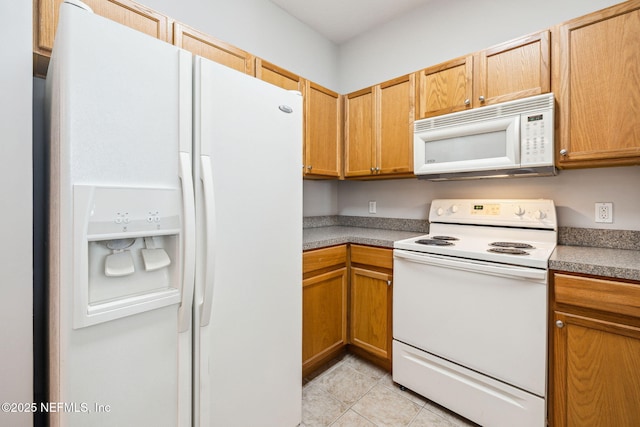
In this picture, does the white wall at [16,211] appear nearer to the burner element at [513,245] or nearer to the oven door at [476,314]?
the oven door at [476,314]

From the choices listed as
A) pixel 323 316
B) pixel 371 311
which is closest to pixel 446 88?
pixel 371 311

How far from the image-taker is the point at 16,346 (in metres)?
0.94

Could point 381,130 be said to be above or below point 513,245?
above

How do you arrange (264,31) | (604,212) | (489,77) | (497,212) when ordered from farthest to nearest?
1. (264,31)
2. (497,212)
3. (489,77)
4. (604,212)

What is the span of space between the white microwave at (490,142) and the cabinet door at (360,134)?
437 millimetres

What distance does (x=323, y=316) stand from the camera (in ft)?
6.43

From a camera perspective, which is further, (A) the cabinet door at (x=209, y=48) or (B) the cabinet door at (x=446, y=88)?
(B) the cabinet door at (x=446, y=88)

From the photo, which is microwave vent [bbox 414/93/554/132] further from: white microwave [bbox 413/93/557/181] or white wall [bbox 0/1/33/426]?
white wall [bbox 0/1/33/426]

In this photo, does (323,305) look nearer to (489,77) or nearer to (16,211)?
(16,211)

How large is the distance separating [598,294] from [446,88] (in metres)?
1.43

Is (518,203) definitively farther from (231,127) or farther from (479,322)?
(231,127)

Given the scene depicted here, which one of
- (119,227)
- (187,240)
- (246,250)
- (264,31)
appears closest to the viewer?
(119,227)

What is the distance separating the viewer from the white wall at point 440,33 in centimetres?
181

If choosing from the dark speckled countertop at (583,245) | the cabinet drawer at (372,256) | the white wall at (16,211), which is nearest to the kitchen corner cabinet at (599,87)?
the dark speckled countertop at (583,245)
